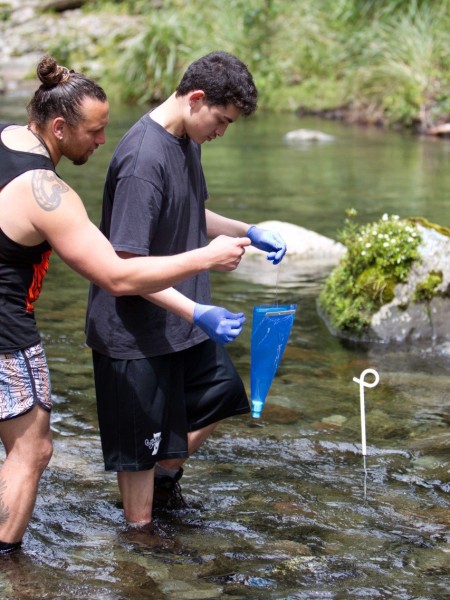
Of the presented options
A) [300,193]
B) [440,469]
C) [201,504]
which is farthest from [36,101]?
[300,193]

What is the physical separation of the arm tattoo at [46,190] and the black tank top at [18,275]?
0.05 m

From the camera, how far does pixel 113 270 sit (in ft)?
11.2

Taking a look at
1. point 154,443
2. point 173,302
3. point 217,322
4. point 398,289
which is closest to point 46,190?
point 173,302

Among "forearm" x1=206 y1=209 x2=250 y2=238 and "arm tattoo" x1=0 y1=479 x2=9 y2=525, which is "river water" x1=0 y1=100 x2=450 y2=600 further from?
"forearm" x1=206 y1=209 x2=250 y2=238

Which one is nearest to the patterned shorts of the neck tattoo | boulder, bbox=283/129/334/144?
the neck tattoo

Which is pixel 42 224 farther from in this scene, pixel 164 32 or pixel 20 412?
pixel 164 32

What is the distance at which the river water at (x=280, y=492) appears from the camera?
3.77 metres

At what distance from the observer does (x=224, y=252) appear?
11.6 ft

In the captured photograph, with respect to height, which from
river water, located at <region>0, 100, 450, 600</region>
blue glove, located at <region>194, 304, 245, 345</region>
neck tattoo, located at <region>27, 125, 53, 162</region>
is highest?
neck tattoo, located at <region>27, 125, 53, 162</region>

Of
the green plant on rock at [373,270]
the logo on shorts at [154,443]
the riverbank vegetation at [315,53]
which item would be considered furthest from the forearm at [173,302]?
the riverbank vegetation at [315,53]

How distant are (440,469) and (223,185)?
8983 mm

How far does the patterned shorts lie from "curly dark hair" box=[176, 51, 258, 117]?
3.64ft

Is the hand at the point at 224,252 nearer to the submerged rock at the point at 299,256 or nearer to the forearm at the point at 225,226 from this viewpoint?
the forearm at the point at 225,226

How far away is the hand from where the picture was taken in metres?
3.54
